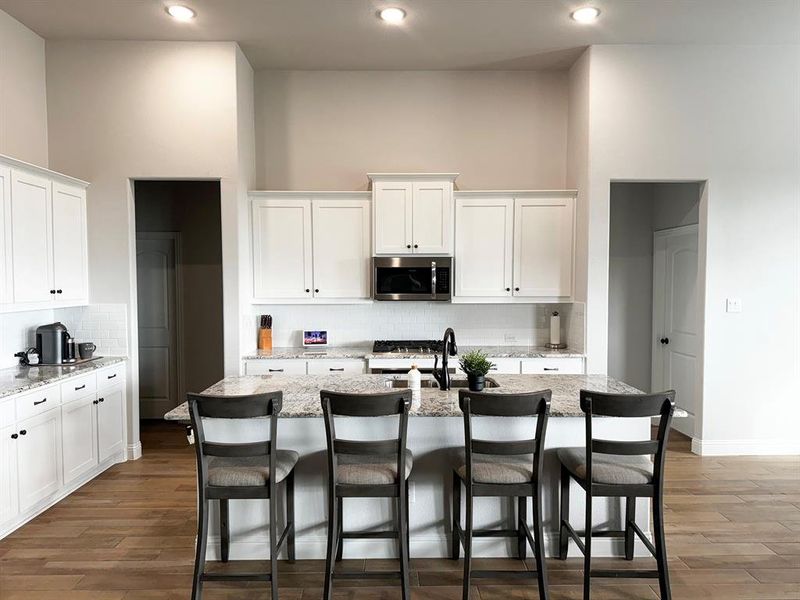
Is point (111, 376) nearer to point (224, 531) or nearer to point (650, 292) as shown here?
point (224, 531)

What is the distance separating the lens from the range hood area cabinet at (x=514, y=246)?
4738 mm

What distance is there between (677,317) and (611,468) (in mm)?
3260

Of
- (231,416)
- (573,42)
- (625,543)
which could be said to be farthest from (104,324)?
(573,42)

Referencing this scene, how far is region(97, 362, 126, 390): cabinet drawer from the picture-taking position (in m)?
4.02

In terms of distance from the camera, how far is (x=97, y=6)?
375 centimetres

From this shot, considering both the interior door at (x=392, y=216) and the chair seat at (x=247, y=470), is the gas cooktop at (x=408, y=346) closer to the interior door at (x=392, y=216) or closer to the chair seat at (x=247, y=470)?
the interior door at (x=392, y=216)

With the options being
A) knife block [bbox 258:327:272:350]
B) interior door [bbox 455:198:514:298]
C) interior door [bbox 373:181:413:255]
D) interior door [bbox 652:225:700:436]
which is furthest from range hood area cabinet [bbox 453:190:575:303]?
knife block [bbox 258:327:272:350]

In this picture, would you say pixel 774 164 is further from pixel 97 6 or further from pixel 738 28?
pixel 97 6

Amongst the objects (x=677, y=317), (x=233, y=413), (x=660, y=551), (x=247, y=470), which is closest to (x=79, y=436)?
(x=247, y=470)

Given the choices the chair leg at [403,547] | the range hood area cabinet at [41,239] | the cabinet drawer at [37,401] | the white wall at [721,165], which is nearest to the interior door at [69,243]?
the range hood area cabinet at [41,239]

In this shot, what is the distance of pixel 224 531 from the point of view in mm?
2781

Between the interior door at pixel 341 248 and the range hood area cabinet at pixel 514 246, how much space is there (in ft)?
2.86

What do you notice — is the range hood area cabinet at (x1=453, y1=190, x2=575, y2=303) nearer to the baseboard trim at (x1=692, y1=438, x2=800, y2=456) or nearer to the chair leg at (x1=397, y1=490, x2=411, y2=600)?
the baseboard trim at (x1=692, y1=438, x2=800, y2=456)

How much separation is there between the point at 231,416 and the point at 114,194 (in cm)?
302
